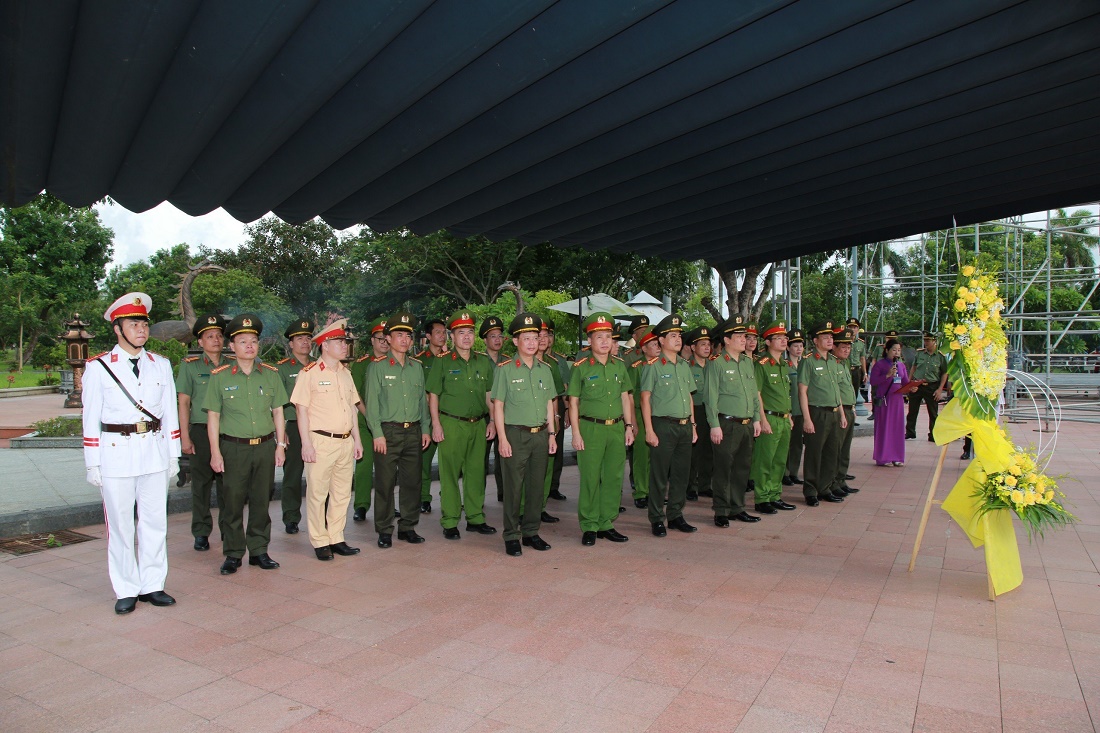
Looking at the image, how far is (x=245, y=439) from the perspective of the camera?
491cm

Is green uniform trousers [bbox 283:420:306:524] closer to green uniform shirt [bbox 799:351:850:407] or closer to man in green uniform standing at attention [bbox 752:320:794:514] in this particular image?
man in green uniform standing at attention [bbox 752:320:794:514]

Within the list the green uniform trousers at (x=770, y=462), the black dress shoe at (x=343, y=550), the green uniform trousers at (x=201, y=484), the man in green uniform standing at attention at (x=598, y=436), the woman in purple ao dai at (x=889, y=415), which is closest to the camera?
the black dress shoe at (x=343, y=550)

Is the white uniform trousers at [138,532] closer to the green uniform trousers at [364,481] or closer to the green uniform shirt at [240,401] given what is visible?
the green uniform shirt at [240,401]

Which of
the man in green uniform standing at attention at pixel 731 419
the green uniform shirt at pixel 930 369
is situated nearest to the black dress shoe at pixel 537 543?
the man in green uniform standing at attention at pixel 731 419

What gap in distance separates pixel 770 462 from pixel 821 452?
2.31 ft

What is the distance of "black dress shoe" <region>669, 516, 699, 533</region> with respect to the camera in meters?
5.87

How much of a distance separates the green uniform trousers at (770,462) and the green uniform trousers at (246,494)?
13.4ft

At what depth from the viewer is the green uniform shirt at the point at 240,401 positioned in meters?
4.87

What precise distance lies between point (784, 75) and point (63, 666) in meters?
4.83

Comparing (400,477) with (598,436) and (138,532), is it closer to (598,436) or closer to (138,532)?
(598,436)

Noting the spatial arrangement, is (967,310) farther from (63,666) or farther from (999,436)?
(63,666)

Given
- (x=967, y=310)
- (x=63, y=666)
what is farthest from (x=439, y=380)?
(x=967, y=310)

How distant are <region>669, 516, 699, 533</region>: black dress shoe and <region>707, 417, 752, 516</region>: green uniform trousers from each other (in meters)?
0.32

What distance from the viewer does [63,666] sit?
3402 mm
